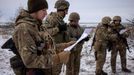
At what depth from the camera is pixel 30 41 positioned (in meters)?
3.37

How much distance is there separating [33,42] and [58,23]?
3172mm

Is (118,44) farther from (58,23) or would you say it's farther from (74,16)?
(58,23)

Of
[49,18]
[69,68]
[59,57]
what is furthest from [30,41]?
[69,68]

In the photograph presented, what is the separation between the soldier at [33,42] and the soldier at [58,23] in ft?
9.03

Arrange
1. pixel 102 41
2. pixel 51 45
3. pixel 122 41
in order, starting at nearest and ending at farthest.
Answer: pixel 51 45
pixel 102 41
pixel 122 41

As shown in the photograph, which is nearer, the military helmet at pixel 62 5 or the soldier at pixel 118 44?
the military helmet at pixel 62 5

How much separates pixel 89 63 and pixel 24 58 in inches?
346

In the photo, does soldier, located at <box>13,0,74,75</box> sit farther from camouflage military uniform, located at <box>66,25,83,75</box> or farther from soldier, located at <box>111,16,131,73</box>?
soldier, located at <box>111,16,131,73</box>

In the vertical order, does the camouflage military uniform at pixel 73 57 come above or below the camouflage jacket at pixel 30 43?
below

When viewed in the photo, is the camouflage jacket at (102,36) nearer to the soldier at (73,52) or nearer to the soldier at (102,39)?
the soldier at (102,39)

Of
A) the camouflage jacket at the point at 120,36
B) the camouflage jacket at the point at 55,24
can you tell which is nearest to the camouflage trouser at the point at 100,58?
the camouflage jacket at the point at 120,36


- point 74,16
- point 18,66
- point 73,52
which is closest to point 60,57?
point 18,66

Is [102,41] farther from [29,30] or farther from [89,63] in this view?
[29,30]

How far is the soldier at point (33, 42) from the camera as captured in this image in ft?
11.0
